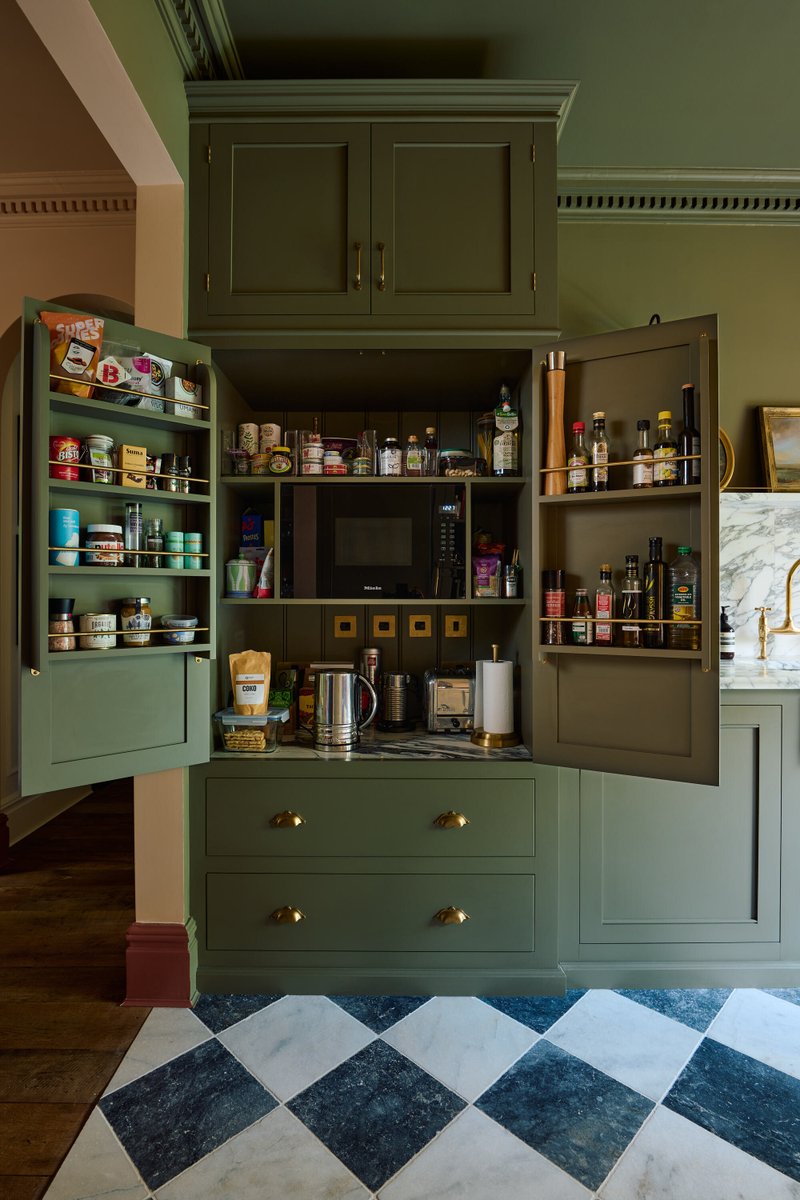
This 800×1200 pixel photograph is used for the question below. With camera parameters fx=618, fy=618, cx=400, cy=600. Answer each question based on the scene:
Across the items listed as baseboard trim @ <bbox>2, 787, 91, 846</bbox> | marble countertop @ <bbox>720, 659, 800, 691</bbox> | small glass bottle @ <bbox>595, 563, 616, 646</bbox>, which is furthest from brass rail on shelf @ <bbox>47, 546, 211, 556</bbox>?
baseboard trim @ <bbox>2, 787, 91, 846</bbox>

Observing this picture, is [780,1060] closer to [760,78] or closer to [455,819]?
[455,819]

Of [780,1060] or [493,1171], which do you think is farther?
[780,1060]

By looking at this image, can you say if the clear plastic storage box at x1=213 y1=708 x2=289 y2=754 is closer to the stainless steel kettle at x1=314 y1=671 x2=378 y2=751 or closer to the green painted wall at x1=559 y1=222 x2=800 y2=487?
the stainless steel kettle at x1=314 y1=671 x2=378 y2=751

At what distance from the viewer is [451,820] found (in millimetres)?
1905

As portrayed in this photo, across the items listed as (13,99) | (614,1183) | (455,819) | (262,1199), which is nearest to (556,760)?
(455,819)

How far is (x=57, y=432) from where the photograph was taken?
62.5 inches

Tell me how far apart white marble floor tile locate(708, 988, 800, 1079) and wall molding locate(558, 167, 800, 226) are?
2842mm

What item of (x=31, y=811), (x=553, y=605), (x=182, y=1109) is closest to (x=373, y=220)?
(x=553, y=605)

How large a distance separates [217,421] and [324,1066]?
1872mm

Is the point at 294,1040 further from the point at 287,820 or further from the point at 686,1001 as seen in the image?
the point at 686,1001

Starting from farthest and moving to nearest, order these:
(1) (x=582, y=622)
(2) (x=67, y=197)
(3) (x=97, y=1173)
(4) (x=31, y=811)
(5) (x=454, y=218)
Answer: (4) (x=31, y=811) < (2) (x=67, y=197) < (5) (x=454, y=218) < (1) (x=582, y=622) < (3) (x=97, y=1173)

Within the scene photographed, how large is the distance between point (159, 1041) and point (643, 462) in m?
2.11

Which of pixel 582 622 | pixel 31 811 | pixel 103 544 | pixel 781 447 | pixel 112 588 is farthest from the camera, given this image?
pixel 31 811

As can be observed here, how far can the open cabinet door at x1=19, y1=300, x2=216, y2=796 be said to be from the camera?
4.85ft
